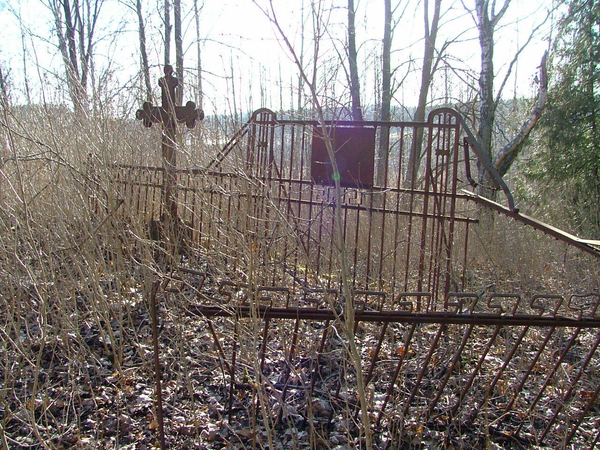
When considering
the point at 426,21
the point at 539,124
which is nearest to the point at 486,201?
the point at 539,124

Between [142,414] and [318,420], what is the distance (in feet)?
3.43

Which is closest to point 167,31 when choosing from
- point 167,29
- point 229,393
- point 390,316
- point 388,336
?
point 167,29

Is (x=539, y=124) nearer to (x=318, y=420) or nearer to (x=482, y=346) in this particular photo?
(x=482, y=346)

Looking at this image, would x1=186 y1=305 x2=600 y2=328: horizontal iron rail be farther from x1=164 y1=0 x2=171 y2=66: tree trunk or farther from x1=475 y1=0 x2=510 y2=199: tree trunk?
x1=164 y1=0 x2=171 y2=66: tree trunk

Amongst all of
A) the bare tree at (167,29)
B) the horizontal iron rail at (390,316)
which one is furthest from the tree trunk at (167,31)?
the horizontal iron rail at (390,316)

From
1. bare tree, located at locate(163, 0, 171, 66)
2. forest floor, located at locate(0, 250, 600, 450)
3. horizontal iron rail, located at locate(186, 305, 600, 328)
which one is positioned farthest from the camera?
bare tree, located at locate(163, 0, 171, 66)

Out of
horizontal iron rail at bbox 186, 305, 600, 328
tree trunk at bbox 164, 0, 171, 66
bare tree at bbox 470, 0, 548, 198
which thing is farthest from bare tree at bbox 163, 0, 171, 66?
horizontal iron rail at bbox 186, 305, 600, 328

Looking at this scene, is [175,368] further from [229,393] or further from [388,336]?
[388,336]

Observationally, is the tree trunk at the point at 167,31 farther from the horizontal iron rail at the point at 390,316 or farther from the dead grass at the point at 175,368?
the horizontal iron rail at the point at 390,316

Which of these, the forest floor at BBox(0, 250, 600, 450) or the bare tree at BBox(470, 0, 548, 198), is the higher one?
the bare tree at BBox(470, 0, 548, 198)

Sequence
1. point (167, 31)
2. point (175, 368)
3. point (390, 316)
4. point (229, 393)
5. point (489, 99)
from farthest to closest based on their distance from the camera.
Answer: point (167, 31)
point (489, 99)
point (175, 368)
point (229, 393)
point (390, 316)

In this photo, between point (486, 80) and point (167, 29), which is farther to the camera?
point (167, 29)

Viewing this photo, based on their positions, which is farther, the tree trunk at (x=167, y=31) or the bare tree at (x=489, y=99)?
the tree trunk at (x=167, y=31)

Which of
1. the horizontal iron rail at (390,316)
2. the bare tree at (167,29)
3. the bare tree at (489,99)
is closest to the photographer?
the horizontal iron rail at (390,316)
